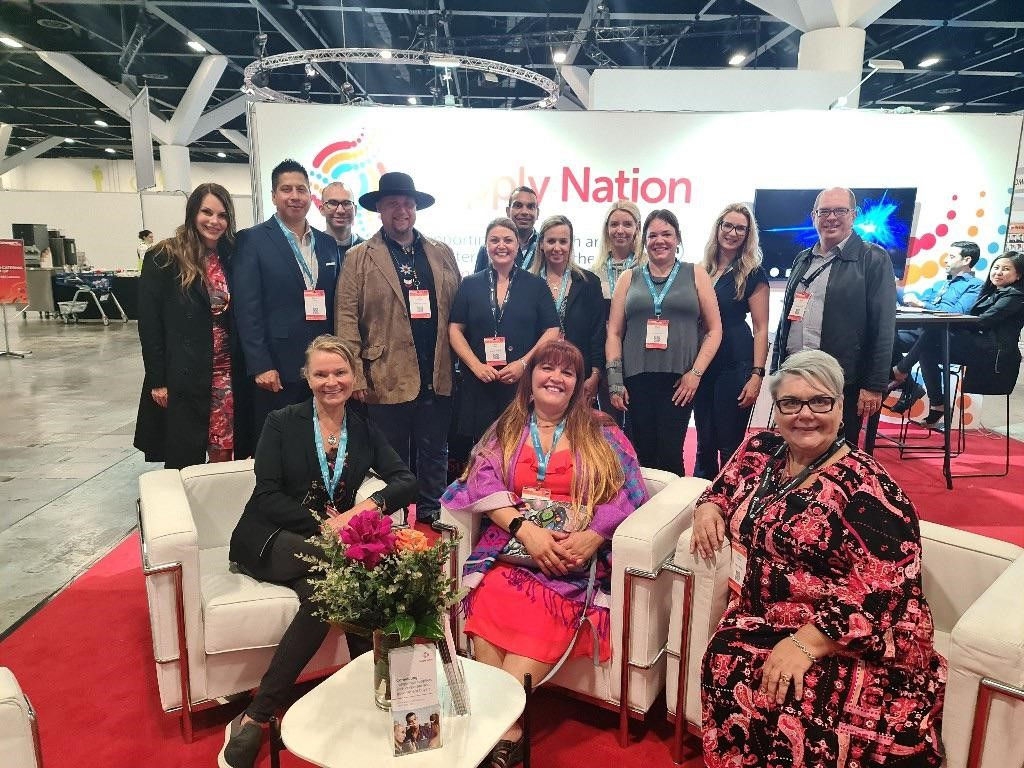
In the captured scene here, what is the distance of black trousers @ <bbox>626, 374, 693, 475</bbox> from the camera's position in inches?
122

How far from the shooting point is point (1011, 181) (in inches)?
206

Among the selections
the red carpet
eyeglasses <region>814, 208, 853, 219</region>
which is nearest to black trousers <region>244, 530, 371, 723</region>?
the red carpet

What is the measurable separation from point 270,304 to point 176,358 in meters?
0.43

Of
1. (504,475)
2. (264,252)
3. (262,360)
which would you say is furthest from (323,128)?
(504,475)

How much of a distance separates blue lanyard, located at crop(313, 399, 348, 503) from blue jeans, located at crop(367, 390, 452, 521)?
0.82 metres

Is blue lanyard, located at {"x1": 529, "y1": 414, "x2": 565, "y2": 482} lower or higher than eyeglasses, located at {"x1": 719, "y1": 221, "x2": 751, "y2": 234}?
lower

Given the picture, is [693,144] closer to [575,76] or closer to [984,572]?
[984,572]

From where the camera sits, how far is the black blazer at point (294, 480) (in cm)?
212

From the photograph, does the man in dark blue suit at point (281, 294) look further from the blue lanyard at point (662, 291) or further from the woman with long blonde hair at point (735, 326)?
the woman with long blonde hair at point (735, 326)

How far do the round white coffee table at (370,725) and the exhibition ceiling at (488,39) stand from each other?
598 centimetres

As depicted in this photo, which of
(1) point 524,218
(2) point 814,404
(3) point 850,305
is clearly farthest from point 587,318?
(2) point 814,404

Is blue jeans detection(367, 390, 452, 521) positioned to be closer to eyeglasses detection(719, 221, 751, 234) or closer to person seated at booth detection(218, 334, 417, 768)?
person seated at booth detection(218, 334, 417, 768)

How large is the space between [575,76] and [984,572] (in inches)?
375

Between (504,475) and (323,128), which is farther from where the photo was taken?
(323,128)
